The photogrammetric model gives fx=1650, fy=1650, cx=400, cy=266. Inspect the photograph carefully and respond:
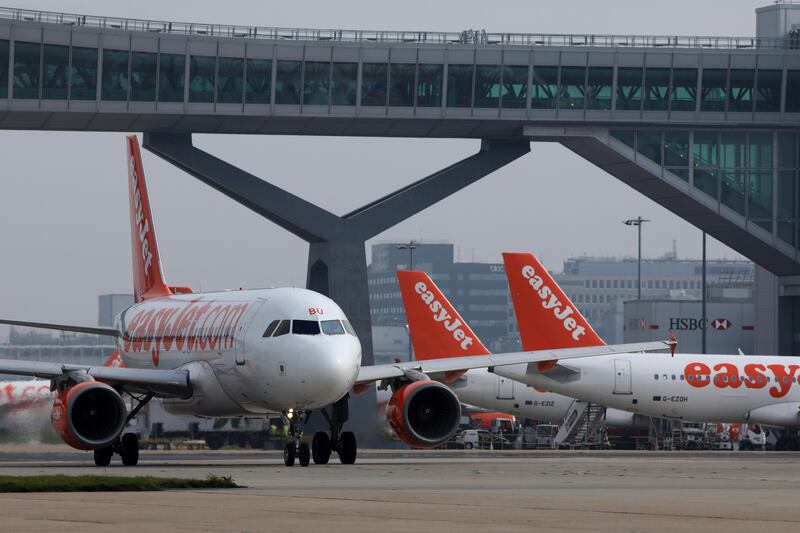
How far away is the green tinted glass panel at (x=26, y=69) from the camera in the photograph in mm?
75188

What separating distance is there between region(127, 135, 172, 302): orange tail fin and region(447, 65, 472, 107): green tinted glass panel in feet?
87.3

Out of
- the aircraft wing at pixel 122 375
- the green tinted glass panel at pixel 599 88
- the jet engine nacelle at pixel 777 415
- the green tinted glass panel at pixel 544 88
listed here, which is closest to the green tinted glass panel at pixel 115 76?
the green tinted glass panel at pixel 544 88

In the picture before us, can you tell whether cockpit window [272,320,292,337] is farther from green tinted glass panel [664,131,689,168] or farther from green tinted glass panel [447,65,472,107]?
green tinted glass panel [664,131,689,168]

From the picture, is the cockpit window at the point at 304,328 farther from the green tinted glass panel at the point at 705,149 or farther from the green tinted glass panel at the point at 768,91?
the green tinted glass panel at the point at 705,149

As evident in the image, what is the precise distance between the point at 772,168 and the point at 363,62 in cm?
2353

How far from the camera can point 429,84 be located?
7962cm

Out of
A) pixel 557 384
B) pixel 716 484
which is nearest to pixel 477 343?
pixel 557 384

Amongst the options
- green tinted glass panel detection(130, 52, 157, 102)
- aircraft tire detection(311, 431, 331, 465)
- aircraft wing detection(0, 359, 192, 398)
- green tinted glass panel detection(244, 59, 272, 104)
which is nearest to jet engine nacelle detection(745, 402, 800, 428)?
green tinted glass panel detection(244, 59, 272, 104)

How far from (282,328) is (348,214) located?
4566cm

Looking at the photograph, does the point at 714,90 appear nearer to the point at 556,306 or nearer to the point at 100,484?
the point at 556,306

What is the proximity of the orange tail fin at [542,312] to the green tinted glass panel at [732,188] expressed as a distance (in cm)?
1960

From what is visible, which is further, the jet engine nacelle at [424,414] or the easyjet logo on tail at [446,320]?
the easyjet logo on tail at [446,320]

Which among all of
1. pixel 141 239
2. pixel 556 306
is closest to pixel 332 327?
pixel 141 239

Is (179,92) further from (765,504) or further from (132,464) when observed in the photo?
(765,504)
